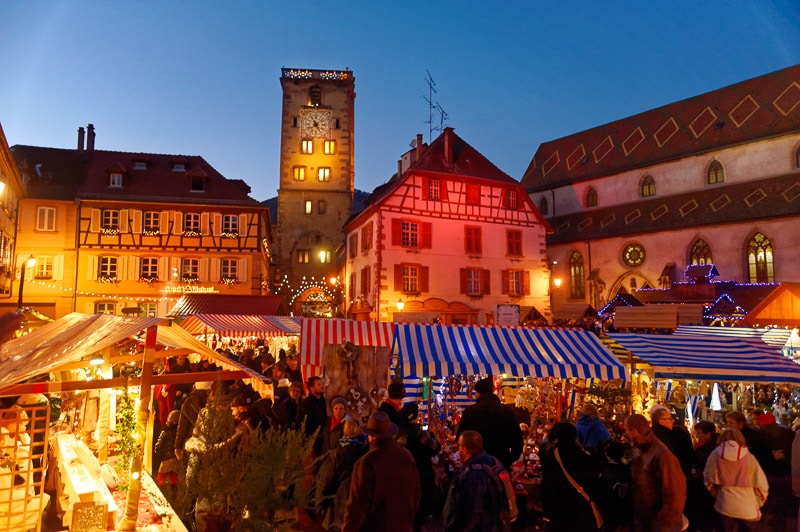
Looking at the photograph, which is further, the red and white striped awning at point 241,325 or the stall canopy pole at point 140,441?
the red and white striped awning at point 241,325

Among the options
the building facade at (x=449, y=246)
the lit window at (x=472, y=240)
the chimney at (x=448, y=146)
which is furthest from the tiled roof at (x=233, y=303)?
the chimney at (x=448, y=146)

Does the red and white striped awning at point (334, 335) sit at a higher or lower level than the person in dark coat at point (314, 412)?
higher

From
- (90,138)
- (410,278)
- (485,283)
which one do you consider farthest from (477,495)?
(90,138)

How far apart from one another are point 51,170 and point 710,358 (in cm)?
3253

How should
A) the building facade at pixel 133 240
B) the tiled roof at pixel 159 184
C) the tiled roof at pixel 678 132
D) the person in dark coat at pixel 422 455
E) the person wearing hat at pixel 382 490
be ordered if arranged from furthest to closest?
the tiled roof at pixel 678 132 → the tiled roof at pixel 159 184 → the building facade at pixel 133 240 → the person in dark coat at pixel 422 455 → the person wearing hat at pixel 382 490

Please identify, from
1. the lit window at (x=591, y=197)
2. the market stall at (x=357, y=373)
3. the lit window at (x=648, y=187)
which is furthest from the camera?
the lit window at (x=591, y=197)

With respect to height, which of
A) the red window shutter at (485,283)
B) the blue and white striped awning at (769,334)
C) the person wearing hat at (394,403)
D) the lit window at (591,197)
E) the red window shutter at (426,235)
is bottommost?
the person wearing hat at (394,403)

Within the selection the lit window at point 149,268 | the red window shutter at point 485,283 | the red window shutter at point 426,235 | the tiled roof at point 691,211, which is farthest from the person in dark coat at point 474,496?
the tiled roof at point 691,211

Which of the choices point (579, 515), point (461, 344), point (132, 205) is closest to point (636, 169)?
point (132, 205)

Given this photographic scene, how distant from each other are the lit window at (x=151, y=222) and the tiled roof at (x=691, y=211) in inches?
962

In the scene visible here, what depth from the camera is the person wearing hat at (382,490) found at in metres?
4.74

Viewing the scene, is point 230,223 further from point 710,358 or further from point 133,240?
point 710,358

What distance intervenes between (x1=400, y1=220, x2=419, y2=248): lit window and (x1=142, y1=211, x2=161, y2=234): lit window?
11961mm

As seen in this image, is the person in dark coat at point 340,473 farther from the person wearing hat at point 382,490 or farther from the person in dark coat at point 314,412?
the person in dark coat at point 314,412
